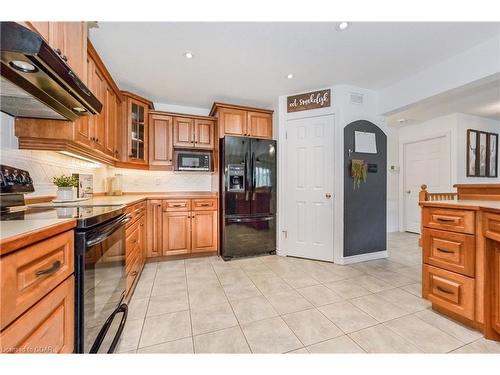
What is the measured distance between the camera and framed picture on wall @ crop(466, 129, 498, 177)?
4078 mm

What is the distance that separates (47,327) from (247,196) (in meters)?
2.46

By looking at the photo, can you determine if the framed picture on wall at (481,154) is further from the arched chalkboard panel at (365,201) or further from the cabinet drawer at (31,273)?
the cabinet drawer at (31,273)

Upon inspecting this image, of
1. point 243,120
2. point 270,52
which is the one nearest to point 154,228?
point 243,120

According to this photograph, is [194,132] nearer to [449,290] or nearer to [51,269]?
[51,269]

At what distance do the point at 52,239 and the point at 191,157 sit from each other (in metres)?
2.63

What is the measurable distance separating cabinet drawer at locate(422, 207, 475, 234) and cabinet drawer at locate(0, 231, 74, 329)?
2433mm

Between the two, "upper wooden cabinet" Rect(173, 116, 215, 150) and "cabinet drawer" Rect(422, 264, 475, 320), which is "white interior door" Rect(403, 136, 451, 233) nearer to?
"cabinet drawer" Rect(422, 264, 475, 320)

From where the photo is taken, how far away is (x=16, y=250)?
2.08 ft

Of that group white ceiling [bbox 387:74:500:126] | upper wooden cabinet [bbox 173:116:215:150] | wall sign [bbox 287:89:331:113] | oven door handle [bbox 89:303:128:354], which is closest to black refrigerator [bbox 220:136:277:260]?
upper wooden cabinet [bbox 173:116:215:150]

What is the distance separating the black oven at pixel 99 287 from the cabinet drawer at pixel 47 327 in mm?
45

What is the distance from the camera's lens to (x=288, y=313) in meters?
1.72

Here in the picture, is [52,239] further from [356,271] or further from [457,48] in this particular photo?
[457,48]

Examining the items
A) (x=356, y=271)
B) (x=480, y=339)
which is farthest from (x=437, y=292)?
(x=356, y=271)

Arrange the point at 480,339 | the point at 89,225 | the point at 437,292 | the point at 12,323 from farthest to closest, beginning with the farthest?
the point at 437,292, the point at 480,339, the point at 89,225, the point at 12,323
